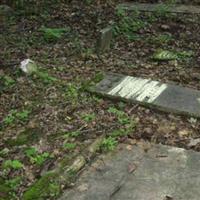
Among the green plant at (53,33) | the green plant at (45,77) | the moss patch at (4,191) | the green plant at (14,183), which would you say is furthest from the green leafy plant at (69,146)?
the green plant at (53,33)

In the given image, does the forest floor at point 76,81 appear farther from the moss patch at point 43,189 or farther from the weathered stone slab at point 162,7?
the weathered stone slab at point 162,7

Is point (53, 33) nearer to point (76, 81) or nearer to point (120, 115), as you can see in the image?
point (76, 81)

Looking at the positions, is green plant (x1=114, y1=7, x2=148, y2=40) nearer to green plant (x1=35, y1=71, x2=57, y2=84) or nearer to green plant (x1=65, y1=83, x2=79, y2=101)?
green plant (x1=35, y1=71, x2=57, y2=84)

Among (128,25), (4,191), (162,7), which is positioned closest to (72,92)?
(4,191)

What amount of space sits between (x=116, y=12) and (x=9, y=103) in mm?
3966

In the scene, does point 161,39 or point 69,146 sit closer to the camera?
point 69,146

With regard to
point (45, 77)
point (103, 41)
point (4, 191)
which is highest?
point (103, 41)

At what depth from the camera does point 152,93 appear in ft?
21.2

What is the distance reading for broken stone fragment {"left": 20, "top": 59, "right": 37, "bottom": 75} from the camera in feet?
23.3

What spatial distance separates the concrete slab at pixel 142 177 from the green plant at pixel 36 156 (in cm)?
53

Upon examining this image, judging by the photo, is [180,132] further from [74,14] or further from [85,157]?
[74,14]

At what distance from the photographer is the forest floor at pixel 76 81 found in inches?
213

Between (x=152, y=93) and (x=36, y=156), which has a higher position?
(x=152, y=93)

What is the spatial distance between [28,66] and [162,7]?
3941 millimetres
